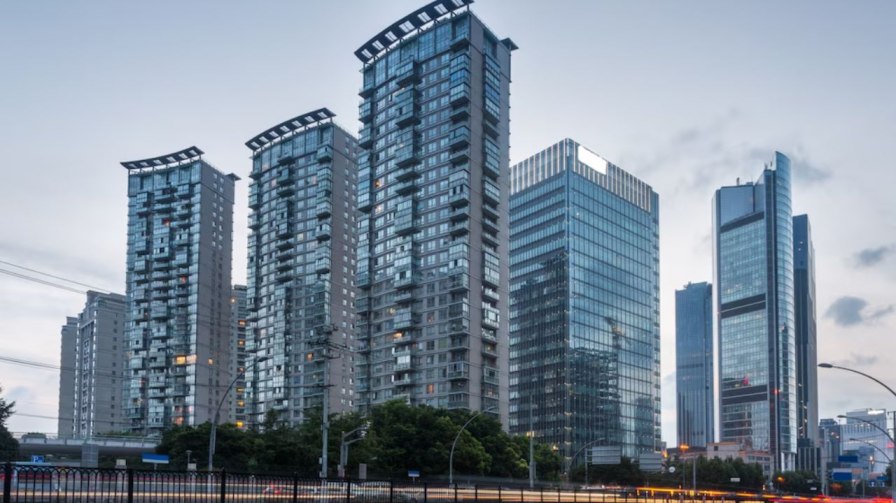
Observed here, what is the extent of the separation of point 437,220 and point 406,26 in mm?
→ 38649

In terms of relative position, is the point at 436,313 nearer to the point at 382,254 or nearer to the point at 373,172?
the point at 382,254

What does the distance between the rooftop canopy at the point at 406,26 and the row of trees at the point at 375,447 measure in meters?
76.3

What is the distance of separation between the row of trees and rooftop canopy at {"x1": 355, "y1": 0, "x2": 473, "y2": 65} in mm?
76346

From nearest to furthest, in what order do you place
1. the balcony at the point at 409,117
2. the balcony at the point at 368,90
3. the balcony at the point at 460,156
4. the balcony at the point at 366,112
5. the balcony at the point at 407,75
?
the balcony at the point at 460,156 < the balcony at the point at 409,117 < the balcony at the point at 407,75 < the balcony at the point at 366,112 < the balcony at the point at 368,90

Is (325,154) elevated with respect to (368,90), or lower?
lower

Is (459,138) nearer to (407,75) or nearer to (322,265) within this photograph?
(407,75)

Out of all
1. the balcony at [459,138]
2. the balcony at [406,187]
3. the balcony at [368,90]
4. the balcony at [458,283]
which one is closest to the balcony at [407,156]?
the balcony at [406,187]

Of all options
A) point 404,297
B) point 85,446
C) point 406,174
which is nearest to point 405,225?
point 406,174

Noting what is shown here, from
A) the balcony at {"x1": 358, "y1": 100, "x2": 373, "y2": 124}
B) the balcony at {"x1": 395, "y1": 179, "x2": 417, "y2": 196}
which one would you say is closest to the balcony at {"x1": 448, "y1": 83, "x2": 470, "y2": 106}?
the balcony at {"x1": 395, "y1": 179, "x2": 417, "y2": 196}

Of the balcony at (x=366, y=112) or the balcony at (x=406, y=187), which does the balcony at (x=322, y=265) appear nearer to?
the balcony at (x=406, y=187)

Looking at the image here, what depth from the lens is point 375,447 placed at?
90375mm

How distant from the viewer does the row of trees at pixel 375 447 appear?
8762 cm

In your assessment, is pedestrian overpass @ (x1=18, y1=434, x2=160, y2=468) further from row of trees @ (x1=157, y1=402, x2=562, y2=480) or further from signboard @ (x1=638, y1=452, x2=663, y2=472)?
signboard @ (x1=638, y1=452, x2=663, y2=472)

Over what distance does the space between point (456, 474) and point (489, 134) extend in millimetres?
72778
